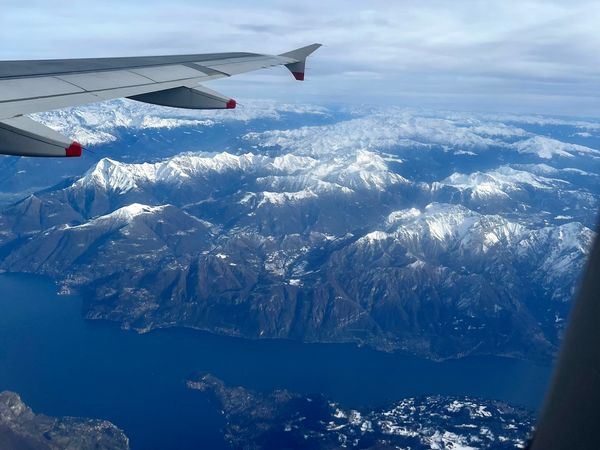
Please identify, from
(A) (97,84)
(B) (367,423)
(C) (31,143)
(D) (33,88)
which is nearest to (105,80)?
(A) (97,84)

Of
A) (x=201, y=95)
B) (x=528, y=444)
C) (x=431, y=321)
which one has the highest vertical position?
(x=201, y=95)

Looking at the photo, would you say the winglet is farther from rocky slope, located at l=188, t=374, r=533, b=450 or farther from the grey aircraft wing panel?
rocky slope, located at l=188, t=374, r=533, b=450

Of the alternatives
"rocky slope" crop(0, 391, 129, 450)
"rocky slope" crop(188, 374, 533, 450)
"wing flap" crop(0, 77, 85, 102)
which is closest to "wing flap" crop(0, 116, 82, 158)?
"wing flap" crop(0, 77, 85, 102)

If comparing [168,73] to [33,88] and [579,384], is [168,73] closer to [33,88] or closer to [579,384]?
[33,88]

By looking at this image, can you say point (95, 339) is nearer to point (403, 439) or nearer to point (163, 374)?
point (163, 374)

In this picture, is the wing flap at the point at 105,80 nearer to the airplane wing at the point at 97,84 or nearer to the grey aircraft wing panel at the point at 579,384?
the airplane wing at the point at 97,84

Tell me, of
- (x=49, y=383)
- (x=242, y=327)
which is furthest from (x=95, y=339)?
(x=242, y=327)
